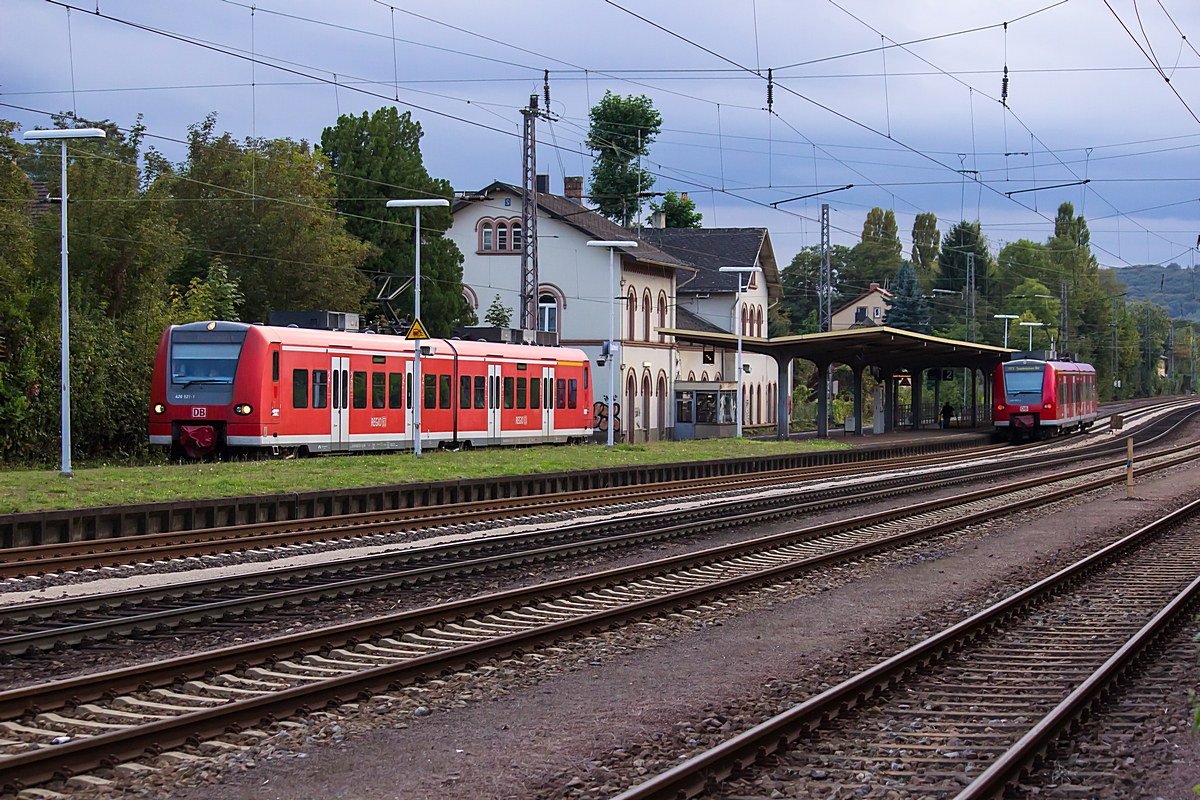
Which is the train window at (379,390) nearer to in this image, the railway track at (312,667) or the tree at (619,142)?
the railway track at (312,667)

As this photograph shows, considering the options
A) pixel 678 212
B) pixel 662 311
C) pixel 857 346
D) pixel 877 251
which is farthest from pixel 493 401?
pixel 877 251

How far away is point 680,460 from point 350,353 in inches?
362

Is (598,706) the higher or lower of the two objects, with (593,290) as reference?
lower

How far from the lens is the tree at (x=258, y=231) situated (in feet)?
146

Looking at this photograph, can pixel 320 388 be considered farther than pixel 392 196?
No

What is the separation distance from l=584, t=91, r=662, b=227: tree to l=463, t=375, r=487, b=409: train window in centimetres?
4099

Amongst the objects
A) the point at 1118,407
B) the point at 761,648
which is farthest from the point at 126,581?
the point at 1118,407

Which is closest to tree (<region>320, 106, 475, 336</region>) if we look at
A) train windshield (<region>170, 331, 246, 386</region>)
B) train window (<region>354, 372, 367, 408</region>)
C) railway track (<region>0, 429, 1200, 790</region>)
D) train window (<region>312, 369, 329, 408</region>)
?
train window (<region>354, 372, 367, 408</region>)

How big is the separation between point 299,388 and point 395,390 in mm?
3647

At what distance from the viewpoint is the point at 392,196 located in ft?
171

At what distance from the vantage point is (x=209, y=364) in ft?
87.4

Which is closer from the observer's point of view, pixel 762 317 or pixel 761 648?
pixel 761 648

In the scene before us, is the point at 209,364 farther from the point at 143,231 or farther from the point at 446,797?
the point at 446,797

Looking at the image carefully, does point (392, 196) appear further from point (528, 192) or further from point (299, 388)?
point (299, 388)
